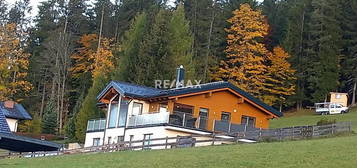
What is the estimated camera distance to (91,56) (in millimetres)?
76000

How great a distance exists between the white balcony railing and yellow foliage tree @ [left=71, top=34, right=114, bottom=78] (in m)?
27.4

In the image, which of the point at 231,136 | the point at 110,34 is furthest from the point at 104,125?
the point at 110,34

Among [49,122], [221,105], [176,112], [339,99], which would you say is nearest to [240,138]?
[176,112]

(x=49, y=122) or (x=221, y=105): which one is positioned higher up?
(x=221, y=105)

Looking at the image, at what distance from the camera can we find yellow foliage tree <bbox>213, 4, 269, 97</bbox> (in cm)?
6881

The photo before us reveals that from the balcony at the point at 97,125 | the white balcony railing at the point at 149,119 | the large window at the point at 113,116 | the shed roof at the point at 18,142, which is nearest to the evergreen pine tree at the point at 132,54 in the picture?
the balcony at the point at 97,125

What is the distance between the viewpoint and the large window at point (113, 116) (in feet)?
156

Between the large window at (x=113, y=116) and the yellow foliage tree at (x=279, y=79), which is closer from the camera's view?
the large window at (x=113, y=116)

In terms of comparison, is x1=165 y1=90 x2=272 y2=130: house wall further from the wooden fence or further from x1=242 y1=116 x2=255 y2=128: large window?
the wooden fence

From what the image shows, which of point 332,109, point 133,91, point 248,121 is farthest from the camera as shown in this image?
point 332,109

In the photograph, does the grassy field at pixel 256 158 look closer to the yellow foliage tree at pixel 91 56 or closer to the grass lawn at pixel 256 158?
the grass lawn at pixel 256 158

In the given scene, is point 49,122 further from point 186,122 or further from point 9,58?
point 186,122

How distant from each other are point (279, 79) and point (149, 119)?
34444mm

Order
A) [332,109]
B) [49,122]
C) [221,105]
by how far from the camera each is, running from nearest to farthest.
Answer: [221,105] → [332,109] → [49,122]
